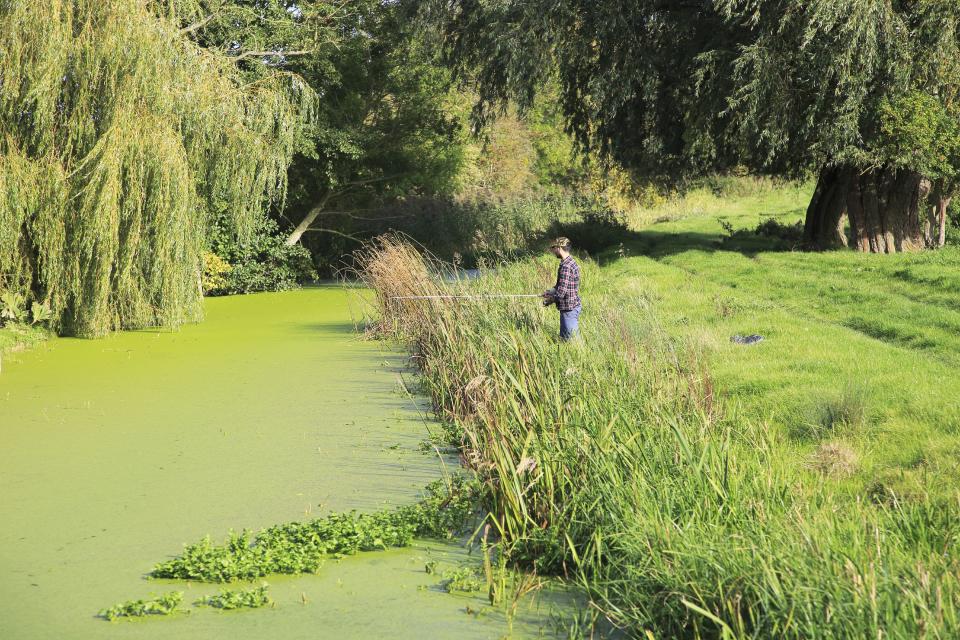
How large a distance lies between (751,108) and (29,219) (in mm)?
10903

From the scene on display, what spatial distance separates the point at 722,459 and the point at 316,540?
2370 millimetres

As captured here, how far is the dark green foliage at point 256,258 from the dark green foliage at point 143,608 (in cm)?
1660

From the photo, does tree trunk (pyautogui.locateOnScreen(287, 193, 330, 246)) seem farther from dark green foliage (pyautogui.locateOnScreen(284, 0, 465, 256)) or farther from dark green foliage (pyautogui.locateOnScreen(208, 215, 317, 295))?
dark green foliage (pyautogui.locateOnScreen(208, 215, 317, 295))

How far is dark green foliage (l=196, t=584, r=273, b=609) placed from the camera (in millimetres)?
5285

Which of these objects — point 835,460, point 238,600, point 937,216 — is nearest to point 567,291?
point 835,460

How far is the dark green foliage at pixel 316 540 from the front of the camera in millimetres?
5723

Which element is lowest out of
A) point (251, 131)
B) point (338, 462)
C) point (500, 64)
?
point (338, 462)

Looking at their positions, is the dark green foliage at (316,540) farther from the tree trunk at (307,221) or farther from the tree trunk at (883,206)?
the tree trunk at (307,221)

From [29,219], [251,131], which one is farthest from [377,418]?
[251,131]

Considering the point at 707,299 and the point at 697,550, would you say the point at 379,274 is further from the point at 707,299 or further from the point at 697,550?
the point at 697,550

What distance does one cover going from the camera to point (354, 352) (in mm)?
13844

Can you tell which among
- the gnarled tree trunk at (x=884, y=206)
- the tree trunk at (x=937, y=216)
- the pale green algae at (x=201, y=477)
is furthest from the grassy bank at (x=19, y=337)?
the tree trunk at (x=937, y=216)

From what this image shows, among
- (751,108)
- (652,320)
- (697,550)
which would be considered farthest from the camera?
(751,108)

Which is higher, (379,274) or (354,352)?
(379,274)
